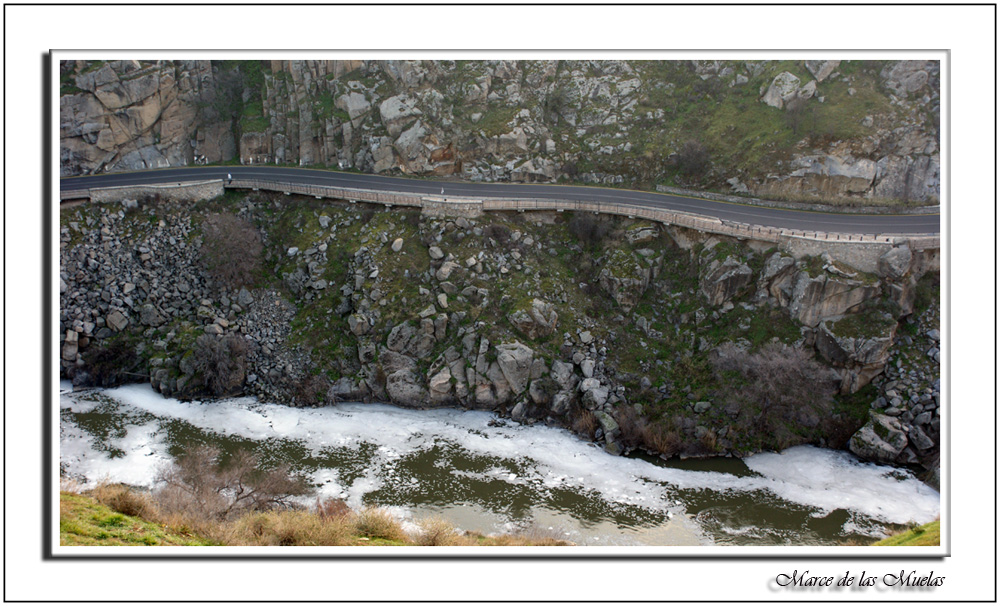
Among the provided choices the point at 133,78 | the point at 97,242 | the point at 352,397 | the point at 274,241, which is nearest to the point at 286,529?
the point at 352,397

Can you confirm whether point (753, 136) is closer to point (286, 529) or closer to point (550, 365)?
point (550, 365)

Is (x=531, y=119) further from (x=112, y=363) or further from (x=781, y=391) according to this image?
(x=112, y=363)

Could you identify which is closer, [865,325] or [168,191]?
[865,325]

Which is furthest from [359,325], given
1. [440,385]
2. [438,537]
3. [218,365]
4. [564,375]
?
[438,537]

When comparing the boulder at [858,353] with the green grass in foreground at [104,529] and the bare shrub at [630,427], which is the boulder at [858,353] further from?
the green grass in foreground at [104,529]

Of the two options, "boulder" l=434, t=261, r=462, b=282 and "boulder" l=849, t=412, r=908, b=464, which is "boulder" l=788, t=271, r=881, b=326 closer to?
"boulder" l=849, t=412, r=908, b=464

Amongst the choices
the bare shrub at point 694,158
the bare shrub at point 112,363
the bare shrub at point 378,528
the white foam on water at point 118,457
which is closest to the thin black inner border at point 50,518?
the bare shrub at point 378,528

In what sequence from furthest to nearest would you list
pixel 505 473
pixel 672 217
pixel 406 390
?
1. pixel 672 217
2. pixel 406 390
3. pixel 505 473
